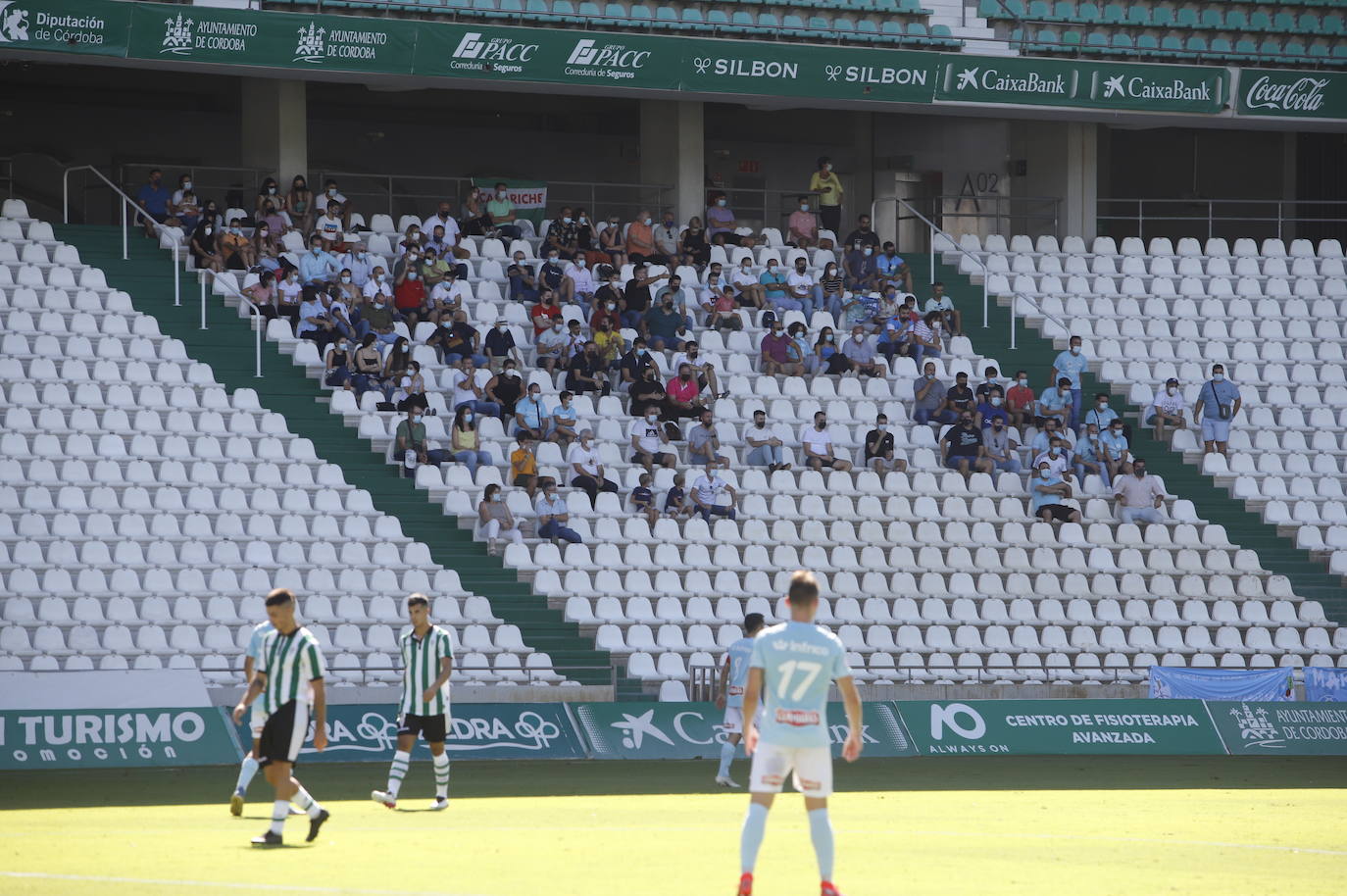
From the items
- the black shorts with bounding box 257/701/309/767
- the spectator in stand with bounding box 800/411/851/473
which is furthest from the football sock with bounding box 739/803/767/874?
the spectator in stand with bounding box 800/411/851/473

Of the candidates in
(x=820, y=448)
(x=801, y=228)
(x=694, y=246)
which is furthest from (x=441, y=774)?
(x=801, y=228)

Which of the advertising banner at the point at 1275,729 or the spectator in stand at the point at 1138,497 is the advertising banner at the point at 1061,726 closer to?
the advertising banner at the point at 1275,729

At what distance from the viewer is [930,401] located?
27766 mm

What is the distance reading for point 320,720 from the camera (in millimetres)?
12594

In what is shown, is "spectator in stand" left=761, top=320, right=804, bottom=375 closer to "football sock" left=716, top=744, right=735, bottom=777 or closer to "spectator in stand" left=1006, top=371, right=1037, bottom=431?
"spectator in stand" left=1006, top=371, right=1037, bottom=431

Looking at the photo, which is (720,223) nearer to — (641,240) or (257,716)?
(641,240)

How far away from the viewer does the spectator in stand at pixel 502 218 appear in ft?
97.5

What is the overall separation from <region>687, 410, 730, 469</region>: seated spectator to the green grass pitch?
6205mm

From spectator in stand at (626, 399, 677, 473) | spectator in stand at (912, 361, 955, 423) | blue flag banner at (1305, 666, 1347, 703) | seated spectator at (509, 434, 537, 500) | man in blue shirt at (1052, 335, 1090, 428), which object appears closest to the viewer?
blue flag banner at (1305, 666, 1347, 703)

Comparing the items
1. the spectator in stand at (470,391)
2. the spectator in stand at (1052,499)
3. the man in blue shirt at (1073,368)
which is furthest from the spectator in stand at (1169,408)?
the spectator in stand at (470,391)

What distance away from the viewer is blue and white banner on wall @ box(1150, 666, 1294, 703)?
22.5m

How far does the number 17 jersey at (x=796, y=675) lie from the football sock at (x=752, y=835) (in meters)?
0.39

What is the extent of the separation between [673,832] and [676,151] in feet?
65.0

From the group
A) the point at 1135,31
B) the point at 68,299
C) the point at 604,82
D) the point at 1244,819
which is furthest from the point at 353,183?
the point at 1244,819
